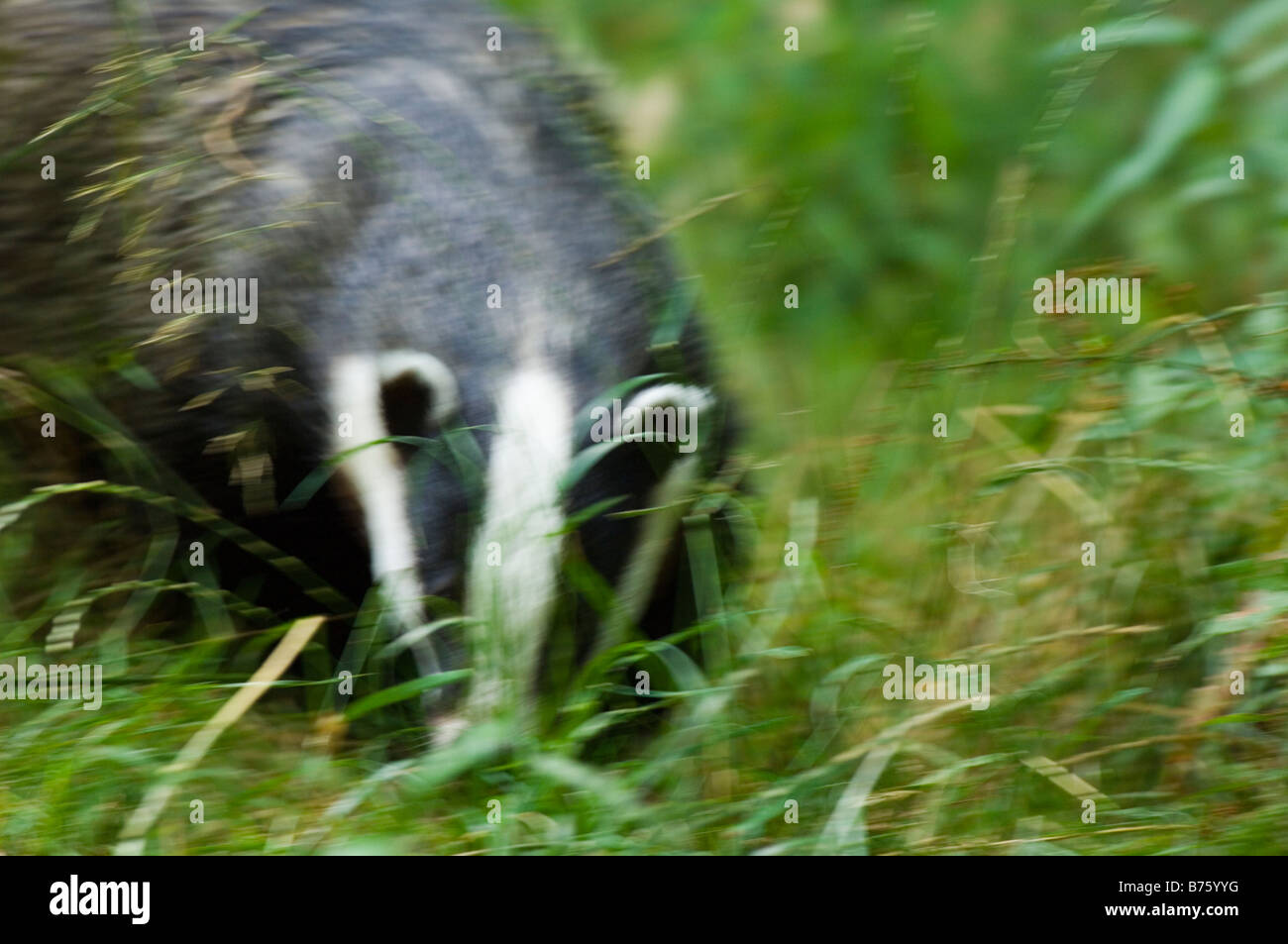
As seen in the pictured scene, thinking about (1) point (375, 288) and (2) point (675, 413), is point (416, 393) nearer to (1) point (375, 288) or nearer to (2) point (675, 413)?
(1) point (375, 288)

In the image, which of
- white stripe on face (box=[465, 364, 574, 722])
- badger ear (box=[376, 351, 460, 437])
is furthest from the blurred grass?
badger ear (box=[376, 351, 460, 437])

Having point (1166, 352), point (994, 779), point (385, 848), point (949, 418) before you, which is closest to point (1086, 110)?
point (1166, 352)

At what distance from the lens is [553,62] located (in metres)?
1.96

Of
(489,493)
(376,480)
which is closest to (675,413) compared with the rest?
(489,493)

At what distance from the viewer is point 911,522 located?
180 cm

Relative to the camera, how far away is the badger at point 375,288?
1.55 meters

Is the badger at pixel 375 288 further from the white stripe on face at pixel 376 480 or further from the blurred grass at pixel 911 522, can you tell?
the blurred grass at pixel 911 522

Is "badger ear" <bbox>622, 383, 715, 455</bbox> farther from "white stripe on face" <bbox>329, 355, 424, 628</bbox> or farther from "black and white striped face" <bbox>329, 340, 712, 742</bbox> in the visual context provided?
"white stripe on face" <bbox>329, 355, 424, 628</bbox>

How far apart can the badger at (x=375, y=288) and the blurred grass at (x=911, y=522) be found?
124mm

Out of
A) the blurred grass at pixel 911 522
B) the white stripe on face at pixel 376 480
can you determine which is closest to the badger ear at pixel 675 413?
the blurred grass at pixel 911 522

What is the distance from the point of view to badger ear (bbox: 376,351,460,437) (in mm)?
1577

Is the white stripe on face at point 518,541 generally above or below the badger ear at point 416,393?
below

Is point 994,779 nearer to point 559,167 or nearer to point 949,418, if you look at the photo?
point 949,418
